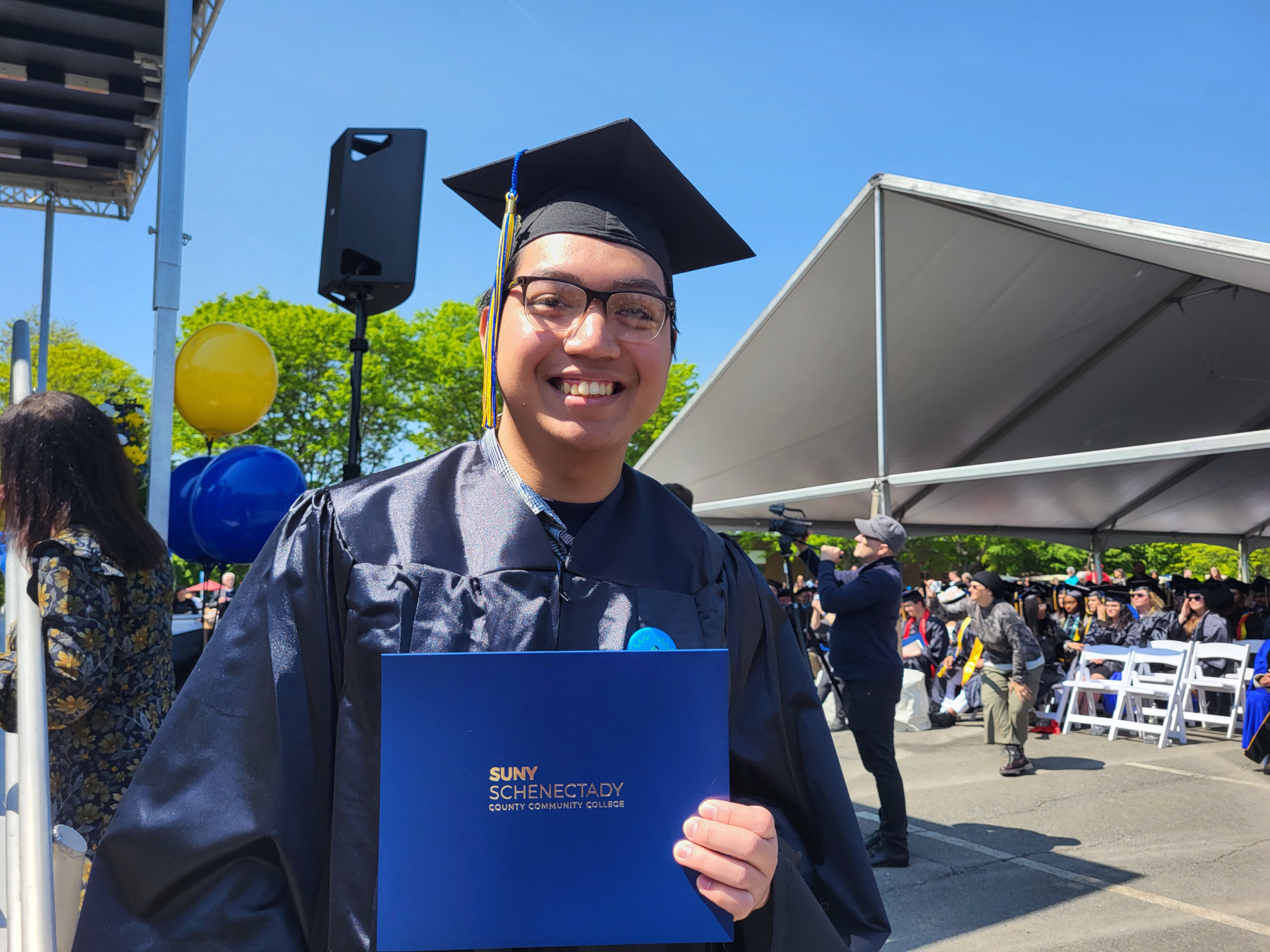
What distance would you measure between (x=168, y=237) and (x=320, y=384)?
21843mm

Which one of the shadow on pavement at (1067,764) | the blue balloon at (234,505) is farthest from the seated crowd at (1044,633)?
the blue balloon at (234,505)

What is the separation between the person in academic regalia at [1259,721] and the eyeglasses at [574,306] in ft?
27.5

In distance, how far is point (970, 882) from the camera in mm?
4977

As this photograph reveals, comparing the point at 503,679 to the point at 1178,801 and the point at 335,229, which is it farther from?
the point at 1178,801

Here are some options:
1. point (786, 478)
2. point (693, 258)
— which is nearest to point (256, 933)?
point (693, 258)

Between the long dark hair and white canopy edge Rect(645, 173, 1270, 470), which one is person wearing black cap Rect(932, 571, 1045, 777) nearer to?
white canopy edge Rect(645, 173, 1270, 470)

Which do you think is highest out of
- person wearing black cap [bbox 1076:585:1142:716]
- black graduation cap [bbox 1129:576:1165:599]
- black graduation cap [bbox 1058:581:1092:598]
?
black graduation cap [bbox 1129:576:1165:599]

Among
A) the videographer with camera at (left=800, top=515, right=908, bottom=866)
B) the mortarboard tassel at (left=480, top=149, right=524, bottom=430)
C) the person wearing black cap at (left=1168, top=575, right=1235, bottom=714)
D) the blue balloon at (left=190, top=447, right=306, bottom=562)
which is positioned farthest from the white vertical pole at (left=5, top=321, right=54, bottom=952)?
the person wearing black cap at (left=1168, top=575, right=1235, bottom=714)

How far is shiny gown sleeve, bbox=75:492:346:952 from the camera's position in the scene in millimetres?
1044

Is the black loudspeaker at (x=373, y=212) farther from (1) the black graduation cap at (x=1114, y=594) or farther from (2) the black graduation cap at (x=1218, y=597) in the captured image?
(2) the black graduation cap at (x=1218, y=597)

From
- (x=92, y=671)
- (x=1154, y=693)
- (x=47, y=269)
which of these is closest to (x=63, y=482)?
(x=92, y=671)

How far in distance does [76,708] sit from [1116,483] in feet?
49.0

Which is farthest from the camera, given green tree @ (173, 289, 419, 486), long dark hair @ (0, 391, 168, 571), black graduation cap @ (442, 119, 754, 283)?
green tree @ (173, 289, 419, 486)

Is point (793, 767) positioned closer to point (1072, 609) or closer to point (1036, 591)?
point (1036, 591)
